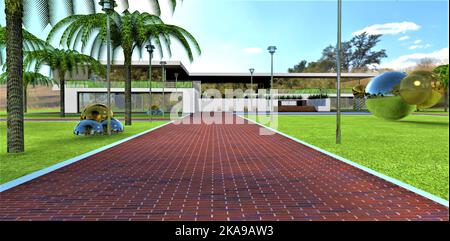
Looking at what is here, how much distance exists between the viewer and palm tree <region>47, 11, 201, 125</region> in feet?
66.3

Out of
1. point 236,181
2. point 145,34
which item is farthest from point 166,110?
point 236,181

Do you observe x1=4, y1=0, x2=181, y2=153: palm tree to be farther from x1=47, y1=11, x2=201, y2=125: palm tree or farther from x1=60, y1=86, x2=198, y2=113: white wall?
x1=60, y1=86, x2=198, y2=113: white wall

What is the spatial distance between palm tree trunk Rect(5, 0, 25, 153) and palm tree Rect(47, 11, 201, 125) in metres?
9.38

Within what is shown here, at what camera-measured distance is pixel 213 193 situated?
612cm

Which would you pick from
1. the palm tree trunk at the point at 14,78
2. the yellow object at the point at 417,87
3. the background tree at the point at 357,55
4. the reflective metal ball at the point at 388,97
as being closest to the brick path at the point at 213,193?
the palm tree trunk at the point at 14,78

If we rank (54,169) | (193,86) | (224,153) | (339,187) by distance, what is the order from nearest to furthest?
(339,187) < (54,169) < (224,153) < (193,86)

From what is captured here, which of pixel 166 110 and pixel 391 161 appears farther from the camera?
pixel 166 110

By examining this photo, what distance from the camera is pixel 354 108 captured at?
56.4 meters

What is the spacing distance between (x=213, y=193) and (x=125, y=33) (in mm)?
16211

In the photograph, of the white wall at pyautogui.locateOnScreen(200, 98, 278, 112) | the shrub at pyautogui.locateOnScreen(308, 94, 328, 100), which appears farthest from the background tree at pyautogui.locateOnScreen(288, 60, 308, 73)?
the white wall at pyautogui.locateOnScreen(200, 98, 278, 112)

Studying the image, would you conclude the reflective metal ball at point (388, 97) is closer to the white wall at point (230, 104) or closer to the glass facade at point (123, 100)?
the glass facade at point (123, 100)

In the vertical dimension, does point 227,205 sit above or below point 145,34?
below
